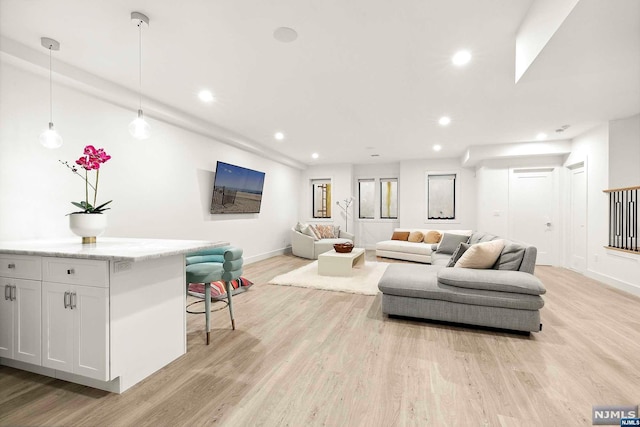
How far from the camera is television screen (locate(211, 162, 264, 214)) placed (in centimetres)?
510

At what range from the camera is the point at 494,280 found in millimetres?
2674

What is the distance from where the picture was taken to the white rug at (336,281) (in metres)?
4.12

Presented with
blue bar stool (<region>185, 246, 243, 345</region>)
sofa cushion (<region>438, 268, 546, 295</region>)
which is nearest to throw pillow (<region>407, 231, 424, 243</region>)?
sofa cushion (<region>438, 268, 546, 295</region>)

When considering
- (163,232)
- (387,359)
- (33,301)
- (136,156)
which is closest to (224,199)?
(163,232)

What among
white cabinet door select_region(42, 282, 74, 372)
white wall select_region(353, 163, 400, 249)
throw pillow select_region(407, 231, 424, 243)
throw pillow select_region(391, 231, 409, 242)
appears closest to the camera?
white cabinet door select_region(42, 282, 74, 372)

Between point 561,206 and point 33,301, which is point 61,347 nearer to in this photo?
point 33,301

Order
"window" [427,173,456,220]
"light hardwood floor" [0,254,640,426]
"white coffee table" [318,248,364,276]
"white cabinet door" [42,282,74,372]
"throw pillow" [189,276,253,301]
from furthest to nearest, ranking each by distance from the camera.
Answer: "window" [427,173,456,220], "white coffee table" [318,248,364,276], "throw pillow" [189,276,253,301], "white cabinet door" [42,282,74,372], "light hardwood floor" [0,254,640,426]

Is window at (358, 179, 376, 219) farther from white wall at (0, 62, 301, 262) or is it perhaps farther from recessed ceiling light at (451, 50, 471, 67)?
recessed ceiling light at (451, 50, 471, 67)

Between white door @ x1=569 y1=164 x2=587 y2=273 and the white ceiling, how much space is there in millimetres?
1278

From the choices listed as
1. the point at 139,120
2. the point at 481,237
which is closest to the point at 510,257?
the point at 481,237

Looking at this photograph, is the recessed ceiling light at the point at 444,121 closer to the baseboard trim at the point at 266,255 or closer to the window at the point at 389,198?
the window at the point at 389,198

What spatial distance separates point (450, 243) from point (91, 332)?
4874 mm

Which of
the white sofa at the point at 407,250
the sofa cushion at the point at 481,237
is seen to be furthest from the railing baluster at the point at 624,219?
the white sofa at the point at 407,250

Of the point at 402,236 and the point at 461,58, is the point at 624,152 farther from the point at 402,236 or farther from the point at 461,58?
the point at 402,236
